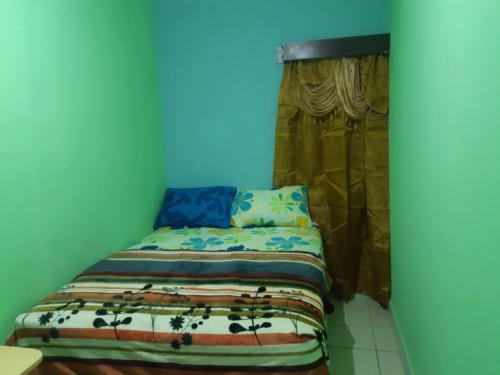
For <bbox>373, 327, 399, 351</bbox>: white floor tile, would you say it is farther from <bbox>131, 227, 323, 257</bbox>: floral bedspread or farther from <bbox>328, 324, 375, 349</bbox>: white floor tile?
<bbox>131, 227, 323, 257</bbox>: floral bedspread

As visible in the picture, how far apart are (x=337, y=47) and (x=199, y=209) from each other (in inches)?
61.4

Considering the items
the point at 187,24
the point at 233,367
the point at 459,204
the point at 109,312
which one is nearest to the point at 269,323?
the point at 233,367

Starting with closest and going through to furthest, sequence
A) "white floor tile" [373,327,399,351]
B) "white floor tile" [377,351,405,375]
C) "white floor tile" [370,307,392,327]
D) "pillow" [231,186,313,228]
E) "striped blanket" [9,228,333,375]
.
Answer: "striped blanket" [9,228,333,375] → "white floor tile" [377,351,405,375] → "white floor tile" [373,327,399,351] → "white floor tile" [370,307,392,327] → "pillow" [231,186,313,228]

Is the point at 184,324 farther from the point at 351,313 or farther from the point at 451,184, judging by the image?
the point at 351,313

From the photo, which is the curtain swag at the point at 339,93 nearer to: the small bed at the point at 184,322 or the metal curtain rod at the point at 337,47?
the metal curtain rod at the point at 337,47

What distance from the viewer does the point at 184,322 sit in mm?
1355

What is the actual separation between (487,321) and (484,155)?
1.36 ft

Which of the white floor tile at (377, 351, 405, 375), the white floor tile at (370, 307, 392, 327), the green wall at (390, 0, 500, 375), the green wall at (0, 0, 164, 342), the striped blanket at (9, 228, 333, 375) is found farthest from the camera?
the white floor tile at (370, 307, 392, 327)

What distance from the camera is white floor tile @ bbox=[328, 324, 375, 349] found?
2.19 meters

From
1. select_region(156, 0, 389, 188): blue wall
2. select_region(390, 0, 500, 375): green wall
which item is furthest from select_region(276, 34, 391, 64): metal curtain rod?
select_region(390, 0, 500, 375): green wall

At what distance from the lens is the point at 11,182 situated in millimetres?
1540

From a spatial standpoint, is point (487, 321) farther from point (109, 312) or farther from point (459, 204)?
point (109, 312)

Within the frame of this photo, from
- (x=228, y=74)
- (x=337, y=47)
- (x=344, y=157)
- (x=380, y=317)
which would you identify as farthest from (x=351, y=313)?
(x=228, y=74)

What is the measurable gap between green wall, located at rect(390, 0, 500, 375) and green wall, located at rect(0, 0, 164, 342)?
5.68ft
